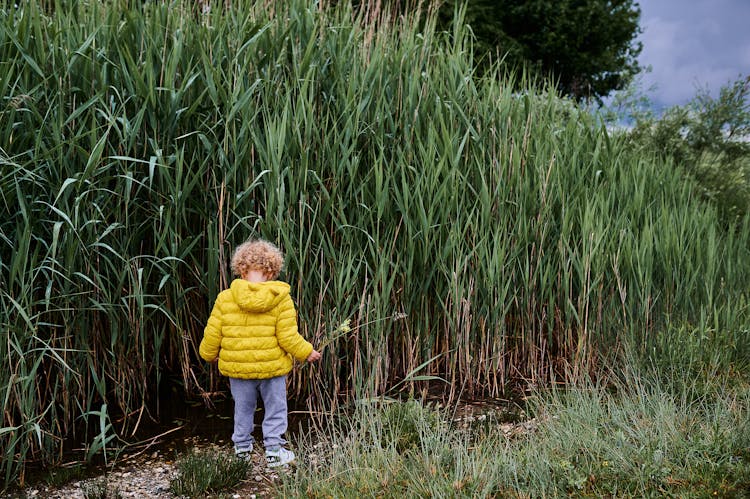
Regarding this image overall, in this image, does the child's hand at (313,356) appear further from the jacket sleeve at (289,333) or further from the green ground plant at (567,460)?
the green ground plant at (567,460)

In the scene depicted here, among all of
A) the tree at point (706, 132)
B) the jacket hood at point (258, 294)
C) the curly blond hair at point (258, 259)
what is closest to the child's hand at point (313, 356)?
the jacket hood at point (258, 294)

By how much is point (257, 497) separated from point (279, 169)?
1606mm

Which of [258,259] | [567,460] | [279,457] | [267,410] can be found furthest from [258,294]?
[567,460]

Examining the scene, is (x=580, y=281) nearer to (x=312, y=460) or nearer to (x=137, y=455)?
(x=312, y=460)

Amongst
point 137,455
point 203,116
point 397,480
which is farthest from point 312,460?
point 203,116

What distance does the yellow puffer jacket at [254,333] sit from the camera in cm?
308

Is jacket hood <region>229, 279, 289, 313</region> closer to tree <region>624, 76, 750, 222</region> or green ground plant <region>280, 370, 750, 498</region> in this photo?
green ground plant <region>280, 370, 750, 498</region>

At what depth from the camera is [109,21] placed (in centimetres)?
381

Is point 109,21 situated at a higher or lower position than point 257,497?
higher

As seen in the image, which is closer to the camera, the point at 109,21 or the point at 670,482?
the point at 670,482

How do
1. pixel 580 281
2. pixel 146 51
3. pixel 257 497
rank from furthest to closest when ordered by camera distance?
pixel 580 281 < pixel 146 51 < pixel 257 497

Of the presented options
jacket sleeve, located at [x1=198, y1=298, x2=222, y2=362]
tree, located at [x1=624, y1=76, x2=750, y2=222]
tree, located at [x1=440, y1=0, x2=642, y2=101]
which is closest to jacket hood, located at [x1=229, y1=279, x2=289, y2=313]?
jacket sleeve, located at [x1=198, y1=298, x2=222, y2=362]

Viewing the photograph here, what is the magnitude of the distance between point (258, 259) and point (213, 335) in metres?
0.42

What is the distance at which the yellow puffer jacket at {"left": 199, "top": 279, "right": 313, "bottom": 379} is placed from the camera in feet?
10.1
